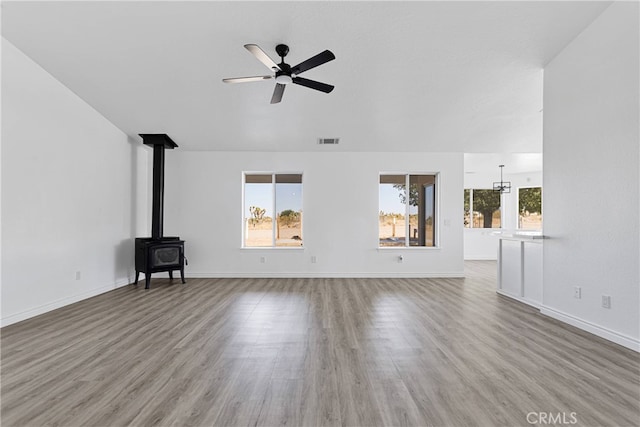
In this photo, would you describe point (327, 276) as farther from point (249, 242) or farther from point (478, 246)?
point (478, 246)

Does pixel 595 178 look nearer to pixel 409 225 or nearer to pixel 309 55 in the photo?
pixel 309 55

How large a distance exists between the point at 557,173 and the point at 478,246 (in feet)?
20.7

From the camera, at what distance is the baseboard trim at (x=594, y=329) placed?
2619mm

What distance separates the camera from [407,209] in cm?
654

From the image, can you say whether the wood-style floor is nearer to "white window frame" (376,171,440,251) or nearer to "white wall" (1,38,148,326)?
"white wall" (1,38,148,326)

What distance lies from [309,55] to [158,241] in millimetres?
3986

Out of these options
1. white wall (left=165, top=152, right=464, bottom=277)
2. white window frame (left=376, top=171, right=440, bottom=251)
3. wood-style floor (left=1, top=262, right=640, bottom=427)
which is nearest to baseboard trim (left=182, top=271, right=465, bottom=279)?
white wall (left=165, top=152, right=464, bottom=277)

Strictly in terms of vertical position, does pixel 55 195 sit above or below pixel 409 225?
above

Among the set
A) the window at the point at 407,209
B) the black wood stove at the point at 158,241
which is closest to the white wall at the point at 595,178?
the window at the point at 407,209

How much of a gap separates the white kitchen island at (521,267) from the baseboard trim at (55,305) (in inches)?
241

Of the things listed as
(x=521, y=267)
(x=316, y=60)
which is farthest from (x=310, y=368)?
(x=521, y=267)

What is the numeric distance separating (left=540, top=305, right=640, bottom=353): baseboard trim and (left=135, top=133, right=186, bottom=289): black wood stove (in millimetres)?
5499

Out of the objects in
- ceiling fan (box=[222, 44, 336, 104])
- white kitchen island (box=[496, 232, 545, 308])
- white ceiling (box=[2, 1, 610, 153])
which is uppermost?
white ceiling (box=[2, 1, 610, 153])

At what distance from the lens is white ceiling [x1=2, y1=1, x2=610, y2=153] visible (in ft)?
9.92
